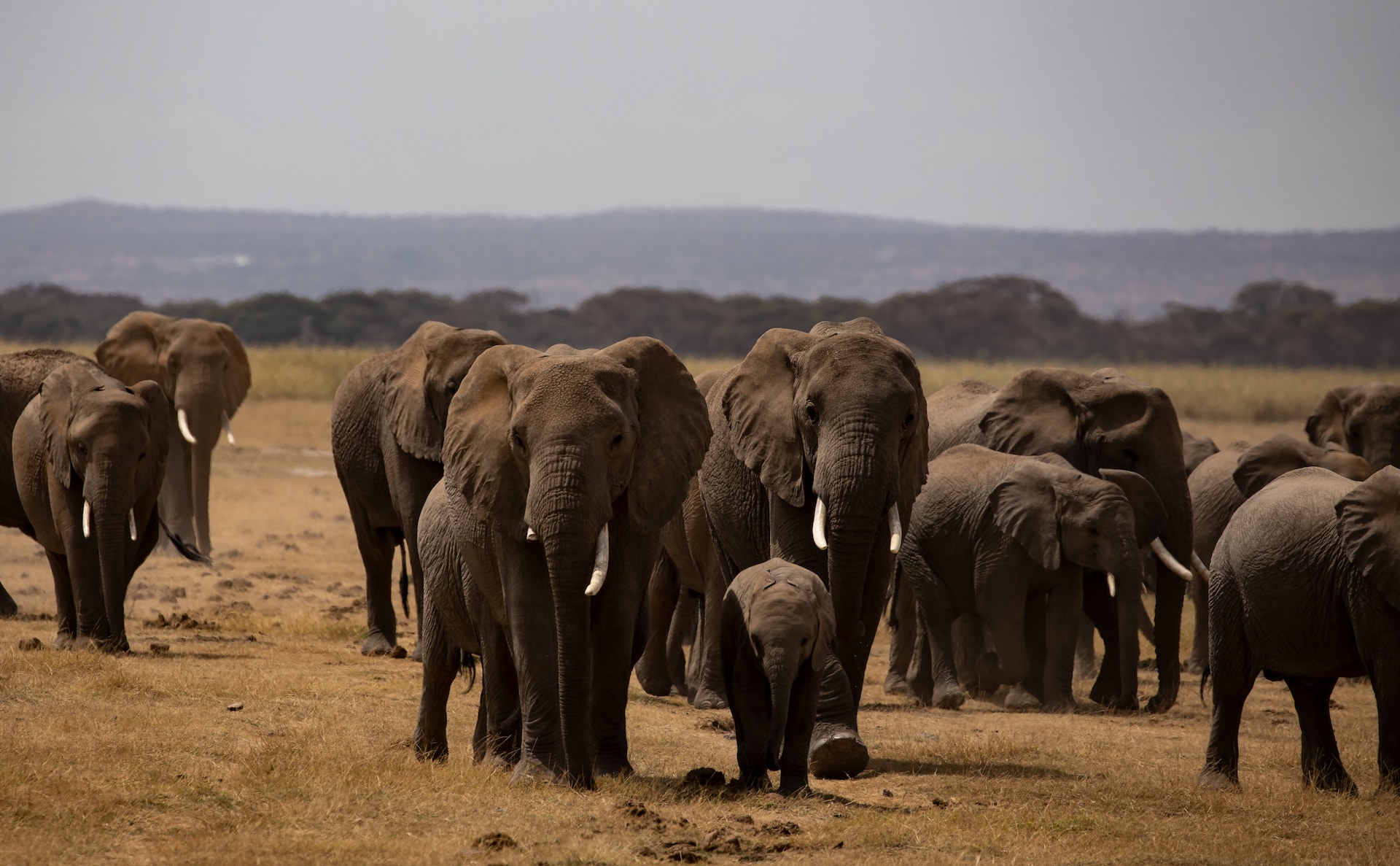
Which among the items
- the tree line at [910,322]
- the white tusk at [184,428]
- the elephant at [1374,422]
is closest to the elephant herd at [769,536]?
the elephant at [1374,422]

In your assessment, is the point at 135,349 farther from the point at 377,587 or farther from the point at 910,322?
the point at 910,322

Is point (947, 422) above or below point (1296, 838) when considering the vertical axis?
above

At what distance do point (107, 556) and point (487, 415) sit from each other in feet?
14.7

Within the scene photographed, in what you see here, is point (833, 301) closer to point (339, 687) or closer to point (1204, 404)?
point (1204, 404)

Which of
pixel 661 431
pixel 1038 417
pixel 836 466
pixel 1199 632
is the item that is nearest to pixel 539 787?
pixel 661 431

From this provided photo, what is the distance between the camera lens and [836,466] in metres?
8.19

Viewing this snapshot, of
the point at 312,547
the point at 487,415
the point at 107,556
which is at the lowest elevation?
the point at 312,547

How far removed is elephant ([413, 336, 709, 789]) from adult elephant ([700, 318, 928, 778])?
0.89m

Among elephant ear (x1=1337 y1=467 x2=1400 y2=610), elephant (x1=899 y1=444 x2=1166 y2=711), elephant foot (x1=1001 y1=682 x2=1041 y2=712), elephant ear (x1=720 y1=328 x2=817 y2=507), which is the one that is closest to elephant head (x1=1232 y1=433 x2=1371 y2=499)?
elephant (x1=899 y1=444 x2=1166 y2=711)

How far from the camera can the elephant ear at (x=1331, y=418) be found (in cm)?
1700

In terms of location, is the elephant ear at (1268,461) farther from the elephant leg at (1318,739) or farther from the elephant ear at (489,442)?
the elephant ear at (489,442)

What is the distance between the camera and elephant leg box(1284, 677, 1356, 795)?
859cm

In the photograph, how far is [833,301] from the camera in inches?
4028

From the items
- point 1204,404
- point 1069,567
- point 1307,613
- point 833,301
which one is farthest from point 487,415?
point 833,301
